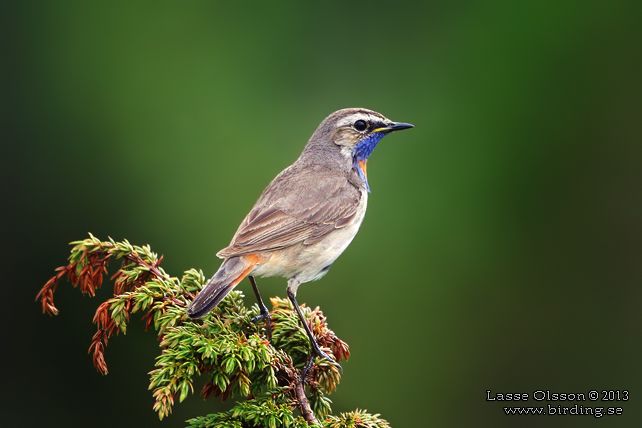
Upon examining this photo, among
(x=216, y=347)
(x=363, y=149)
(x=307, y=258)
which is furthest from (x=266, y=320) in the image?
(x=363, y=149)

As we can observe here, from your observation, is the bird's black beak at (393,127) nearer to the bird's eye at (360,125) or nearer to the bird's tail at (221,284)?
the bird's eye at (360,125)

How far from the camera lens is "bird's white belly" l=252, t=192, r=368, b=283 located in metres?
4.17

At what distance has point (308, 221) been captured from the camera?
446cm

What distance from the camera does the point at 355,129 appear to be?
506cm

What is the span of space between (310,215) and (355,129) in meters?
0.93

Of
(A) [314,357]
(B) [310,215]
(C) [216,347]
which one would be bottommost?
(C) [216,347]

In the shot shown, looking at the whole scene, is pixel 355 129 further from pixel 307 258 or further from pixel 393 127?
pixel 307 258

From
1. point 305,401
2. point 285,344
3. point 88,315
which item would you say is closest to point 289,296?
point 285,344

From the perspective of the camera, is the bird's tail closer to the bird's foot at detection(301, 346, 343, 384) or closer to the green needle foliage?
the green needle foliage

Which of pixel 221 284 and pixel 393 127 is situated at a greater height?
pixel 393 127

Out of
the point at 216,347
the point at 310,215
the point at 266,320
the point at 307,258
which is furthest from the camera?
the point at 310,215

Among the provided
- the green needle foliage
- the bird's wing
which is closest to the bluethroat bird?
the bird's wing

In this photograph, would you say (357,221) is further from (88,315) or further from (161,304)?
(88,315)

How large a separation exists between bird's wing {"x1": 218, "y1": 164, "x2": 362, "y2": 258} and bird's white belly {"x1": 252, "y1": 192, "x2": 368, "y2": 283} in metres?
0.05
